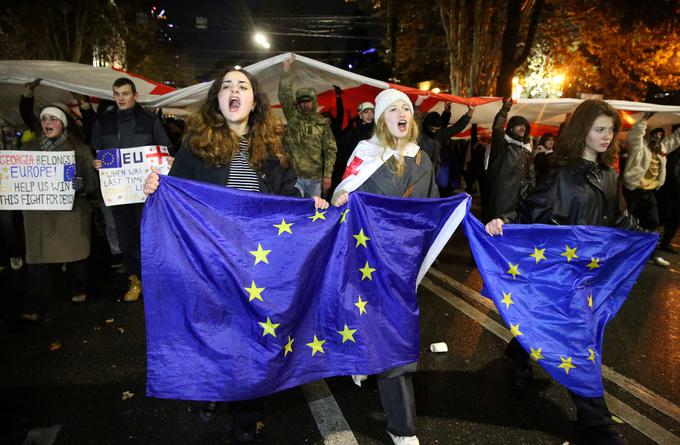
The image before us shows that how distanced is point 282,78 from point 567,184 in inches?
134

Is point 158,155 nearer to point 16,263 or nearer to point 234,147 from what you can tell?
point 234,147

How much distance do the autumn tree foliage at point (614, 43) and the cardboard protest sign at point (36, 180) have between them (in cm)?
1601

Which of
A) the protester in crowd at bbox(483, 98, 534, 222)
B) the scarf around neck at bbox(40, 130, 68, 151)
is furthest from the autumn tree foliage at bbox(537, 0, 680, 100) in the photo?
the scarf around neck at bbox(40, 130, 68, 151)

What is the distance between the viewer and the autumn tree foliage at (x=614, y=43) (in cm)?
1332

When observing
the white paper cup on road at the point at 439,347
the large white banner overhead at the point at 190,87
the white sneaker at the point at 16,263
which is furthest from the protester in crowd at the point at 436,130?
the white sneaker at the point at 16,263

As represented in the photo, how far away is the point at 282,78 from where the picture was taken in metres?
4.95

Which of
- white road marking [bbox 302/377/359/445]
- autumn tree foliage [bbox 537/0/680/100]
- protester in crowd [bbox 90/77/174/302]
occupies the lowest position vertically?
white road marking [bbox 302/377/359/445]

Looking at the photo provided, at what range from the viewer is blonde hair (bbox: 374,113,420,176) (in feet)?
9.06

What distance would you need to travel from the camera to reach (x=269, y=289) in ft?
7.89

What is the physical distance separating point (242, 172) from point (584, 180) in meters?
2.31

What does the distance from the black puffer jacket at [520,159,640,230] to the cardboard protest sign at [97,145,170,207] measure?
12.6 feet

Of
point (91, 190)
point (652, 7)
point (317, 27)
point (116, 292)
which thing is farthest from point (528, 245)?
point (317, 27)

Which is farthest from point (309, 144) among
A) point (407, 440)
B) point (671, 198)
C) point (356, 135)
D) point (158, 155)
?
point (671, 198)

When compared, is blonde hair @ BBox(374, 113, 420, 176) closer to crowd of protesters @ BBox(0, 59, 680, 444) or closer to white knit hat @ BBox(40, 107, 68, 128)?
crowd of protesters @ BBox(0, 59, 680, 444)
